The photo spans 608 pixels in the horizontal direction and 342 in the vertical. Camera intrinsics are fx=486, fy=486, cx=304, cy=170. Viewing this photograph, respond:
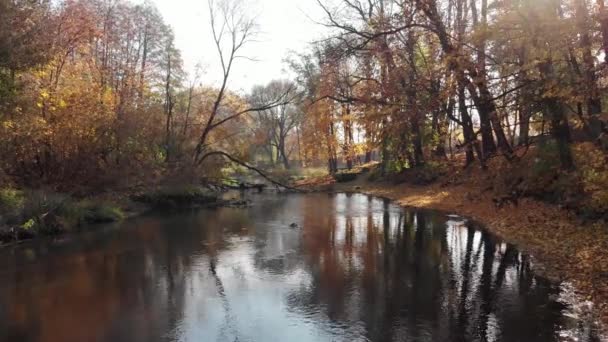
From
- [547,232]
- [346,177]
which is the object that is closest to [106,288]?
[547,232]

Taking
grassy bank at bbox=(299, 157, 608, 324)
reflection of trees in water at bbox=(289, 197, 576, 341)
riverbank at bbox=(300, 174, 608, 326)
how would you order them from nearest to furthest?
reflection of trees in water at bbox=(289, 197, 576, 341) → riverbank at bbox=(300, 174, 608, 326) → grassy bank at bbox=(299, 157, 608, 324)

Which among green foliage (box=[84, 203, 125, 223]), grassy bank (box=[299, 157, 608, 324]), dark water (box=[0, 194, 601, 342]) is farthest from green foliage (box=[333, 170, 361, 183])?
dark water (box=[0, 194, 601, 342])

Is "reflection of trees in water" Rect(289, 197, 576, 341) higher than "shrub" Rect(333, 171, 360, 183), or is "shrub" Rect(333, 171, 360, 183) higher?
"shrub" Rect(333, 171, 360, 183)

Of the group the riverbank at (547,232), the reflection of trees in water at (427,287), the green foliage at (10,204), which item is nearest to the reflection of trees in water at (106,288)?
the green foliage at (10,204)

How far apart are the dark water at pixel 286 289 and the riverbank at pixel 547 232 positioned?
1.53 feet

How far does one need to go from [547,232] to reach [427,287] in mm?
5230

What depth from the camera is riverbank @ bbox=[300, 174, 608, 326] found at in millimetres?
9242

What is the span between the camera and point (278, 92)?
63406mm

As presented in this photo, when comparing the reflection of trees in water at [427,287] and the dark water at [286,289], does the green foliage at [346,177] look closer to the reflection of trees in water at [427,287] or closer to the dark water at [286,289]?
the dark water at [286,289]

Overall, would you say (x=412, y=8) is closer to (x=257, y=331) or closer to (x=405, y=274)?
(x=405, y=274)

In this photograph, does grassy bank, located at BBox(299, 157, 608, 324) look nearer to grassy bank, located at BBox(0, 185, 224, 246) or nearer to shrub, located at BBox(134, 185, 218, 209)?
shrub, located at BBox(134, 185, 218, 209)

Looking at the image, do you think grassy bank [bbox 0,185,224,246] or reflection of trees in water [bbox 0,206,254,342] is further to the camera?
grassy bank [bbox 0,185,224,246]

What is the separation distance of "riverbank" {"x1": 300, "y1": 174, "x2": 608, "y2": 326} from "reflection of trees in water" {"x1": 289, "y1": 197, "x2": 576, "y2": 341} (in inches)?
22.2

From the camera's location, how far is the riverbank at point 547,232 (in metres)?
9.24
